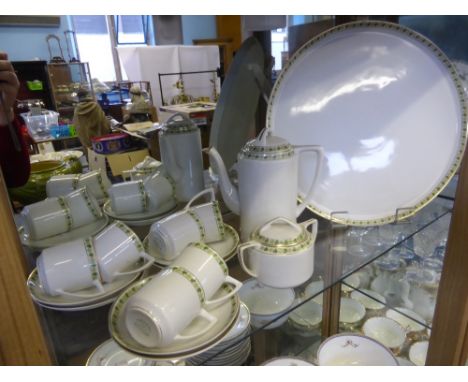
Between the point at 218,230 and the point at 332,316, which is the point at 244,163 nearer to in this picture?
the point at 218,230

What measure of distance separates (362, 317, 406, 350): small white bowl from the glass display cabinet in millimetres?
695

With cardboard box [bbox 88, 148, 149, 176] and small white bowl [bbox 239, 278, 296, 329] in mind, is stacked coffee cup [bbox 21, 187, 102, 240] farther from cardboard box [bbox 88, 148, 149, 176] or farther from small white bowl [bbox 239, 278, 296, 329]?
small white bowl [bbox 239, 278, 296, 329]

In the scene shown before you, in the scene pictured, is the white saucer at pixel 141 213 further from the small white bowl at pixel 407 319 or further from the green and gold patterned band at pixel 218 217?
the small white bowl at pixel 407 319

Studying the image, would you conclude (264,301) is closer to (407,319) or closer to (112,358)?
(112,358)

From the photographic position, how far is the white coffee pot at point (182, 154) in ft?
1.84

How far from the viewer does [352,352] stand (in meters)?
0.56

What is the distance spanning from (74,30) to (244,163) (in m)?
0.37

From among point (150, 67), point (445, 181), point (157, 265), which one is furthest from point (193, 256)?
point (150, 67)

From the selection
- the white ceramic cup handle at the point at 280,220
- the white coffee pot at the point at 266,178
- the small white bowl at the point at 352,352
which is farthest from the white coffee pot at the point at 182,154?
the small white bowl at the point at 352,352

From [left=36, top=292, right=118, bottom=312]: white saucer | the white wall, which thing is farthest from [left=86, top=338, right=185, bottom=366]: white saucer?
the white wall

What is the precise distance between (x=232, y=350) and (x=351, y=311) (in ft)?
1.15

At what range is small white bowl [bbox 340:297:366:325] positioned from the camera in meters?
0.67

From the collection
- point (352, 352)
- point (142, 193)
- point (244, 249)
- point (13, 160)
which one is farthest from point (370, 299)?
point (13, 160)

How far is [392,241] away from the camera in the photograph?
0.60 meters
